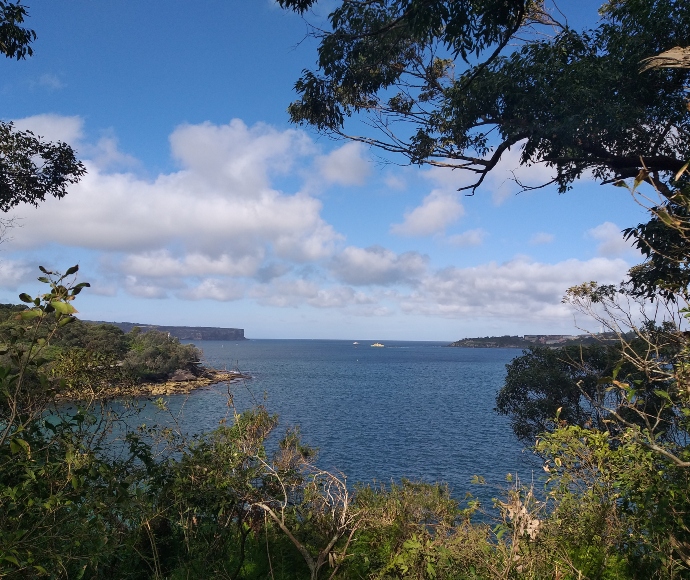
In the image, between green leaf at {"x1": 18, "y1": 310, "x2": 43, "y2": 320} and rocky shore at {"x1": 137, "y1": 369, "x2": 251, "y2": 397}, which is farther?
rocky shore at {"x1": 137, "y1": 369, "x2": 251, "y2": 397}

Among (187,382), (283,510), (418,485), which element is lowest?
(187,382)

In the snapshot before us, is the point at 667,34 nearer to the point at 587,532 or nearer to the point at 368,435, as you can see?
the point at 587,532

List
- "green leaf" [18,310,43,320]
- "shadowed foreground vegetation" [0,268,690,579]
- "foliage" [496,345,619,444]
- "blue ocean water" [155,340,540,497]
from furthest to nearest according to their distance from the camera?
"blue ocean water" [155,340,540,497] < "foliage" [496,345,619,444] < "shadowed foreground vegetation" [0,268,690,579] < "green leaf" [18,310,43,320]

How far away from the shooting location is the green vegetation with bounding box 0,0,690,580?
3484 millimetres

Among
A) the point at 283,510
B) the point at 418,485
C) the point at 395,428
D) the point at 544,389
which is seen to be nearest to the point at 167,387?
the point at 395,428

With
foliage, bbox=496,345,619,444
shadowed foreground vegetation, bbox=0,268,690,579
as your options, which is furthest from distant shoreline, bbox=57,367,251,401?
foliage, bbox=496,345,619,444

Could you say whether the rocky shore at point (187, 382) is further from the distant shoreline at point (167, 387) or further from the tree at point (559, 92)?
the tree at point (559, 92)

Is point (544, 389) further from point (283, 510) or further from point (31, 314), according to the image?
point (31, 314)

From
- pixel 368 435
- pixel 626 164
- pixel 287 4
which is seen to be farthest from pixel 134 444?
pixel 368 435

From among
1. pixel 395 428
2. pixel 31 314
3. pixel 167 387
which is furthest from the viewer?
pixel 167 387

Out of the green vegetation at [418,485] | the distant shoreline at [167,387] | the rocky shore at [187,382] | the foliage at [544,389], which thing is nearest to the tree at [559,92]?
the green vegetation at [418,485]

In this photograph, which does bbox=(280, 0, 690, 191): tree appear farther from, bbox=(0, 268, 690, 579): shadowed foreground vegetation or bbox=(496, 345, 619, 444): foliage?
bbox=(496, 345, 619, 444): foliage

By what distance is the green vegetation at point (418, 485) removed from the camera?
3484 mm

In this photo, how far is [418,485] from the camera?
8305 mm
